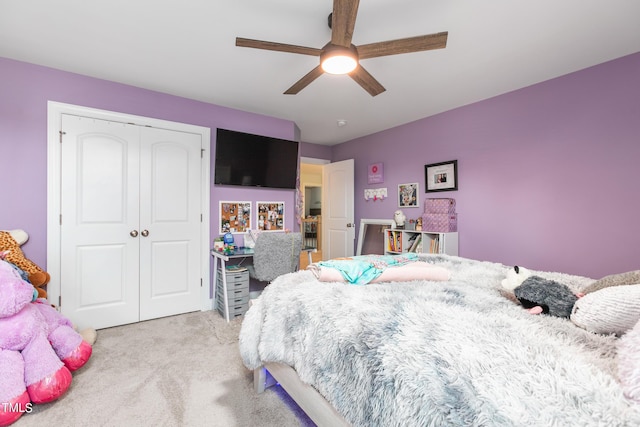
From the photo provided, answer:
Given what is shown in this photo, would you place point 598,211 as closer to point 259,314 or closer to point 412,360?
point 412,360

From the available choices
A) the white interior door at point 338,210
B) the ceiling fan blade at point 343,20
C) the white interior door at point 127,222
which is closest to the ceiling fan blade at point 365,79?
the ceiling fan blade at point 343,20

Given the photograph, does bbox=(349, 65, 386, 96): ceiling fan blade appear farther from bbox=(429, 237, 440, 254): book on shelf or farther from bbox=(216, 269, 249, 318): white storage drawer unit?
bbox=(216, 269, 249, 318): white storage drawer unit

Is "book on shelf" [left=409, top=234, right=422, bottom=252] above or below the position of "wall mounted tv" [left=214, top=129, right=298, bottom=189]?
below

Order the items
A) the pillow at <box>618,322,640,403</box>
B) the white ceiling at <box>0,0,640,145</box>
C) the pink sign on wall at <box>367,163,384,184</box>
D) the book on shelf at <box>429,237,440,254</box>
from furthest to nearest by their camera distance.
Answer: the pink sign on wall at <box>367,163,384,184</box> < the book on shelf at <box>429,237,440,254</box> < the white ceiling at <box>0,0,640,145</box> < the pillow at <box>618,322,640,403</box>

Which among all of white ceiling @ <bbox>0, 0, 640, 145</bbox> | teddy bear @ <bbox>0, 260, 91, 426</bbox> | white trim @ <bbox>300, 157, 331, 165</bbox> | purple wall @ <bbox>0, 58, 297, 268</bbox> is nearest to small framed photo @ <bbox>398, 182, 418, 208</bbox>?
white ceiling @ <bbox>0, 0, 640, 145</bbox>

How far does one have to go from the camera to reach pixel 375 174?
4.40m

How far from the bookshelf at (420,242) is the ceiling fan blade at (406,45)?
2.19 m

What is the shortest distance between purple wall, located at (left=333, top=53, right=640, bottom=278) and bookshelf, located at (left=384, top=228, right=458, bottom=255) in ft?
0.61

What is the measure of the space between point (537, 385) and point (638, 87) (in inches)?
114

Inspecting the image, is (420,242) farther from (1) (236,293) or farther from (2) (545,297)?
(2) (545,297)

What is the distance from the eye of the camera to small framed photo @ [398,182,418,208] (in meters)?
3.83

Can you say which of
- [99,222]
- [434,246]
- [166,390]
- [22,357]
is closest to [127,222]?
[99,222]

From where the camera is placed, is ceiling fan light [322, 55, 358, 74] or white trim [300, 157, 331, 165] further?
white trim [300, 157, 331, 165]

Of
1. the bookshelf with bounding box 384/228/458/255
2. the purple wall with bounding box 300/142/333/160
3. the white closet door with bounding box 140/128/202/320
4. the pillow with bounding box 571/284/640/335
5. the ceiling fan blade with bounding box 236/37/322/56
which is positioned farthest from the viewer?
the purple wall with bounding box 300/142/333/160
